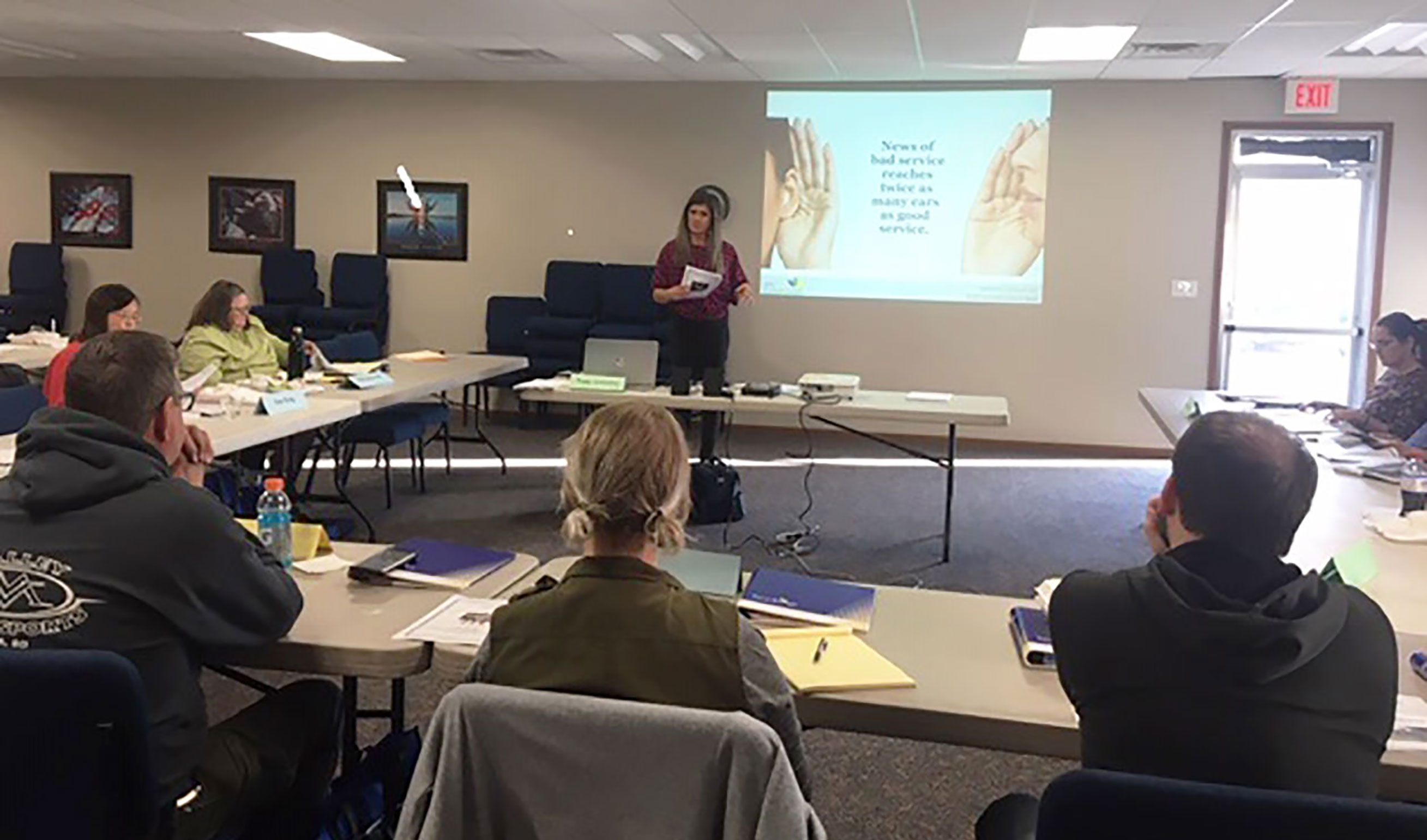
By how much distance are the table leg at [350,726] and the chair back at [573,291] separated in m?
6.14

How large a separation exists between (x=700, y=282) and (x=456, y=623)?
392 centimetres

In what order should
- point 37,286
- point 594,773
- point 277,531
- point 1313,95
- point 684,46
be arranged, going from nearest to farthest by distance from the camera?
point 594,773 → point 277,531 → point 684,46 → point 1313,95 → point 37,286

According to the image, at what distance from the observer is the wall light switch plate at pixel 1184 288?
7.88m

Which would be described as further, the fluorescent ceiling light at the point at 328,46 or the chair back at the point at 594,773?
the fluorescent ceiling light at the point at 328,46

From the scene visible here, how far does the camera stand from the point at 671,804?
1.34 m

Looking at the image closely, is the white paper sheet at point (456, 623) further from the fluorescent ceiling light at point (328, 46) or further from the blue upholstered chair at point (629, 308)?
the blue upholstered chair at point (629, 308)

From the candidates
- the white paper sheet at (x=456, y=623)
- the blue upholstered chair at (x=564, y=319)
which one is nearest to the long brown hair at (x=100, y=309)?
the white paper sheet at (x=456, y=623)

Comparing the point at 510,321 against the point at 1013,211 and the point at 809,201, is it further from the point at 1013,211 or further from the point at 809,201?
the point at 1013,211

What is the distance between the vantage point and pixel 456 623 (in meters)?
2.02

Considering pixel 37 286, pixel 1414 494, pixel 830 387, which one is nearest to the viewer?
pixel 1414 494

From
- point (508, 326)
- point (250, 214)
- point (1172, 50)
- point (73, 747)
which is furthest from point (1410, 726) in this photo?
point (250, 214)

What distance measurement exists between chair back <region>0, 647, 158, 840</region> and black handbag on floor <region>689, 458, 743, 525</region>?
13.2ft

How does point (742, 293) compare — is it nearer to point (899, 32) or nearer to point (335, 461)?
point (899, 32)

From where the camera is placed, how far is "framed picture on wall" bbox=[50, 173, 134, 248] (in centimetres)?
932
